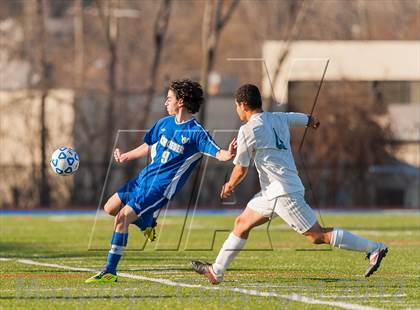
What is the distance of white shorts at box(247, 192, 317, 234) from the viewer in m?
10.4

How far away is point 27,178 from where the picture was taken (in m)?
33.2

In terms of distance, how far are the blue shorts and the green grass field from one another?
0.65 metres

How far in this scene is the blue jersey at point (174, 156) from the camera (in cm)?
1142

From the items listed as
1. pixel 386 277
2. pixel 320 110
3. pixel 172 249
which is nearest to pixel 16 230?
pixel 172 249

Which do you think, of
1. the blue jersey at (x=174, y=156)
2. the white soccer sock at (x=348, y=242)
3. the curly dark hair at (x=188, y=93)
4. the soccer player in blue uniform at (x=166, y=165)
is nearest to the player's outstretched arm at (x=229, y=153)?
the soccer player in blue uniform at (x=166, y=165)

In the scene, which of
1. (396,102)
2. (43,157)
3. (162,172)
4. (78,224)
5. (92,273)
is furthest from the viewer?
(396,102)

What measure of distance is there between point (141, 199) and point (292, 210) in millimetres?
1668

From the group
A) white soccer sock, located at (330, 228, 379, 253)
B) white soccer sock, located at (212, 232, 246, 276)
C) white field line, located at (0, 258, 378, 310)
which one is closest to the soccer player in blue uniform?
white field line, located at (0, 258, 378, 310)

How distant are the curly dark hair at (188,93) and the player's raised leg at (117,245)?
1163mm

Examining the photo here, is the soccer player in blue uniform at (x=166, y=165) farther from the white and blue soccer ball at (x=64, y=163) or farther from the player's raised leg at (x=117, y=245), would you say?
the white and blue soccer ball at (x=64, y=163)

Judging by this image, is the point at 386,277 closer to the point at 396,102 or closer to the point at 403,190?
the point at 403,190

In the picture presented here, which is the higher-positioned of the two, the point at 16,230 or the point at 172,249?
the point at 172,249

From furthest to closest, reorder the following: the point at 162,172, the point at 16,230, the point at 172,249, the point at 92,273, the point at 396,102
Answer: the point at 396,102
the point at 16,230
the point at 172,249
the point at 92,273
the point at 162,172

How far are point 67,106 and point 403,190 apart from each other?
9.93 metres
